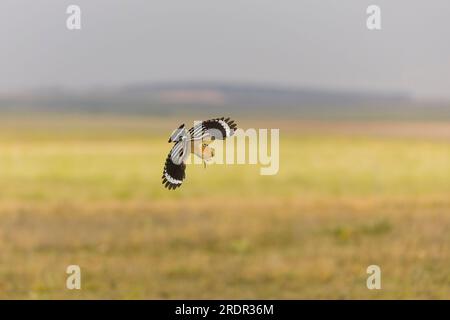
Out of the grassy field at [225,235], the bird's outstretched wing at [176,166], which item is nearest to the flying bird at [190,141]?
the bird's outstretched wing at [176,166]

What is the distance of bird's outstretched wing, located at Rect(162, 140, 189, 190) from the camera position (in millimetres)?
7988

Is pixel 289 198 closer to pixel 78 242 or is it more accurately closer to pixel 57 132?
pixel 78 242

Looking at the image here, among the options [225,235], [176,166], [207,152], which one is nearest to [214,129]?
[176,166]

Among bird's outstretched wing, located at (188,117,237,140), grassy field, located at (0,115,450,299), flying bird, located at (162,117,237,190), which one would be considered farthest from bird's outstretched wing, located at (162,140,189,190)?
grassy field, located at (0,115,450,299)

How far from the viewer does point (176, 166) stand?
8.23 m

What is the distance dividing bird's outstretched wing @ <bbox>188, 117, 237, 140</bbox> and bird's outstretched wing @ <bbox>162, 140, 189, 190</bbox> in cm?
14

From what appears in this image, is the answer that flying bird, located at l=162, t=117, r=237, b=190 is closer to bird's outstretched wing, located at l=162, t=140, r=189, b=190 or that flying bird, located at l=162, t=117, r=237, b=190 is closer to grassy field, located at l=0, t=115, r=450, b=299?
bird's outstretched wing, located at l=162, t=140, r=189, b=190

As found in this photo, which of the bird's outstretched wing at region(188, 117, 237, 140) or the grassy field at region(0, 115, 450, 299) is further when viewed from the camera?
the grassy field at region(0, 115, 450, 299)

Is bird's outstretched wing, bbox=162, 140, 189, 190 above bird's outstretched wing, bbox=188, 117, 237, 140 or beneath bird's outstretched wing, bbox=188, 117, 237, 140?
beneath

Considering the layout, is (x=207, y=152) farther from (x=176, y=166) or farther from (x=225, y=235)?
(x=225, y=235)

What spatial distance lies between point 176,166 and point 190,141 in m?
0.43

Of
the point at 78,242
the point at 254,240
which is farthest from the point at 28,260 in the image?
the point at 254,240

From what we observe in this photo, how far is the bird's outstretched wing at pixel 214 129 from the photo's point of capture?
26.0 ft
